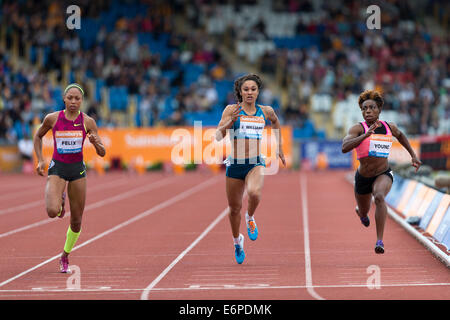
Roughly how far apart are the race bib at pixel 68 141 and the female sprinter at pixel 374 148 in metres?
3.15

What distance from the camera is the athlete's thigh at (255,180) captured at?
9.64 meters

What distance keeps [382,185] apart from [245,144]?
178cm

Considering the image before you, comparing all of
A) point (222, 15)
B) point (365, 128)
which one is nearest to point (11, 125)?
point (222, 15)

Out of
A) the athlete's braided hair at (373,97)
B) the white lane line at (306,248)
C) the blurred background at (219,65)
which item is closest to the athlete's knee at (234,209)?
the white lane line at (306,248)

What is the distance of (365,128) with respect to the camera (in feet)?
33.5

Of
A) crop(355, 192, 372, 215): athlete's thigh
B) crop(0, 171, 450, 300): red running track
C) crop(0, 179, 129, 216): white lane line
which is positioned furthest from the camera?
crop(0, 179, 129, 216): white lane line

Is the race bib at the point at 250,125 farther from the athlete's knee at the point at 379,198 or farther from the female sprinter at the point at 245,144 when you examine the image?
the athlete's knee at the point at 379,198

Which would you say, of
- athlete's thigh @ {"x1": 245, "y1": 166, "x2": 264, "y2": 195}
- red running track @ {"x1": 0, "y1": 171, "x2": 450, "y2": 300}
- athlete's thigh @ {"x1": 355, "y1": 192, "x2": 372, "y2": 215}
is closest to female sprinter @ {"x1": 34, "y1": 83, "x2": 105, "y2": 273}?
red running track @ {"x1": 0, "y1": 171, "x2": 450, "y2": 300}

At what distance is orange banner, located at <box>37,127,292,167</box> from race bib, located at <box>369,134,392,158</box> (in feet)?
75.0

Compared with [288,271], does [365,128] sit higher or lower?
higher

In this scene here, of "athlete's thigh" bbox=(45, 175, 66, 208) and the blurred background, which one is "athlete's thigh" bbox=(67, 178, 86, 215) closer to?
"athlete's thigh" bbox=(45, 175, 66, 208)

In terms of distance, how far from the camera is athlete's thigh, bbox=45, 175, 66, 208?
30.2 ft
